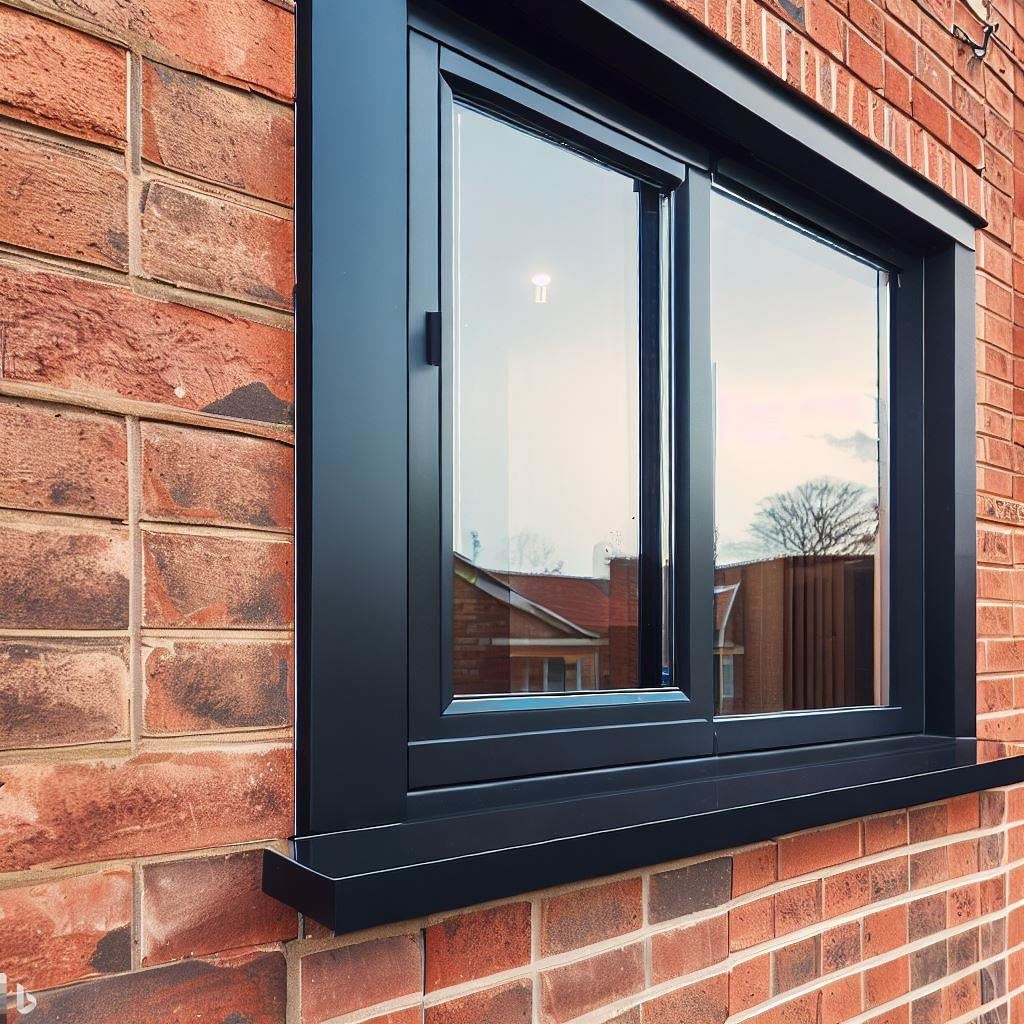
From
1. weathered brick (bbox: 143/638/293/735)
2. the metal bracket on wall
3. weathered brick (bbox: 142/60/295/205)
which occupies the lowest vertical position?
weathered brick (bbox: 143/638/293/735)

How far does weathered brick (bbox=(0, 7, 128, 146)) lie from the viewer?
2.62 feet

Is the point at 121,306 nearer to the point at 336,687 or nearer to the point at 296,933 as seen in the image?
the point at 336,687

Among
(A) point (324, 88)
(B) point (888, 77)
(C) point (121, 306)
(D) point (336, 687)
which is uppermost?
(B) point (888, 77)

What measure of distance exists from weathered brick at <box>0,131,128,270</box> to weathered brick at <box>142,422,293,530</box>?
17 cm

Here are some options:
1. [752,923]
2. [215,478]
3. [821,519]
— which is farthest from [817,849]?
[215,478]

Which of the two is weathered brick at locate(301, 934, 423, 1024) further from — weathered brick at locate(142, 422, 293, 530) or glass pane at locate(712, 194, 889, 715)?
glass pane at locate(712, 194, 889, 715)

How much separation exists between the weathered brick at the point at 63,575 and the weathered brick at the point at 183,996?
31cm

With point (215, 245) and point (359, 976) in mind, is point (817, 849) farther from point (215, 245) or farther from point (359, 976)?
point (215, 245)

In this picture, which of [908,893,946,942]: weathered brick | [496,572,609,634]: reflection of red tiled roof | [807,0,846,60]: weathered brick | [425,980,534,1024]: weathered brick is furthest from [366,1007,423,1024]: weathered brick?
[807,0,846,60]: weathered brick

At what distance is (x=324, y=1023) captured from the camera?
36.9 inches

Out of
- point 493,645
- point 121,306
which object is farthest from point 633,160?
point 121,306

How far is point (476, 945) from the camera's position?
1.07 meters

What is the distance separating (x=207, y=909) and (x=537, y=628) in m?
0.68

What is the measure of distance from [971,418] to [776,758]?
0.92 m
